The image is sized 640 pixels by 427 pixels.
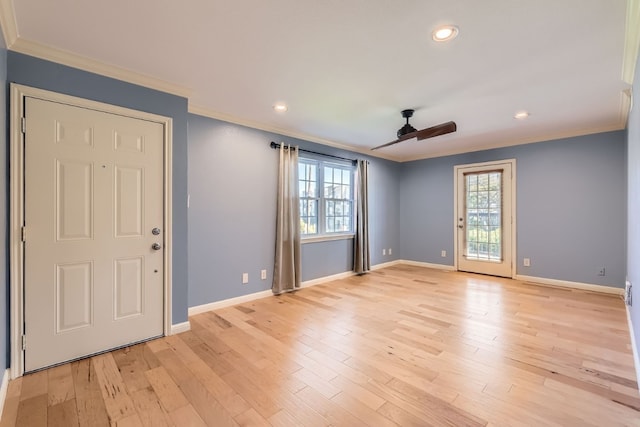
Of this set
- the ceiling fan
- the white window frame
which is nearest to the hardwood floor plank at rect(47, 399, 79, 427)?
the white window frame

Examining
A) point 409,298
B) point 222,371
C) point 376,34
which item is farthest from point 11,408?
point 409,298

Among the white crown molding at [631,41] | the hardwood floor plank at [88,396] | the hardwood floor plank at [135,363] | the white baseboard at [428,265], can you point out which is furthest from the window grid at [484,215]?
the hardwood floor plank at [88,396]

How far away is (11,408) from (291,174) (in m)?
3.37

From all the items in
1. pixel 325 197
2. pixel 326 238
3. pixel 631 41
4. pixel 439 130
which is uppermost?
pixel 631 41

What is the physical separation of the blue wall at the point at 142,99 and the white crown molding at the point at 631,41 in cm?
340

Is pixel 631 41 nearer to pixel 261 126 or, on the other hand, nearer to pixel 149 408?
pixel 261 126

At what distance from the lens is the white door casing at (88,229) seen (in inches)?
82.0

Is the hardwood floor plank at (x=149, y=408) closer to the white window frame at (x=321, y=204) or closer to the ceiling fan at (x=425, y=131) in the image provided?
the white window frame at (x=321, y=204)

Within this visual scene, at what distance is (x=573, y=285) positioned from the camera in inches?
171

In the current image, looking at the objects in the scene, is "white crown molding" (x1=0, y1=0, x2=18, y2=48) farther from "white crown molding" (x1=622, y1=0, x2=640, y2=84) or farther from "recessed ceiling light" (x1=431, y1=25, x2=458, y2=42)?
"white crown molding" (x1=622, y1=0, x2=640, y2=84)

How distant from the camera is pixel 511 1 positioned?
1626 millimetres

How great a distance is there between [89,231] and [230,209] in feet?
4.98

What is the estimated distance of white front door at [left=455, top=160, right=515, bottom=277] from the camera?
500 centimetres

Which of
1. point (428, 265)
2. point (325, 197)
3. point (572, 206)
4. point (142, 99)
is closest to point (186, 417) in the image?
point (142, 99)
